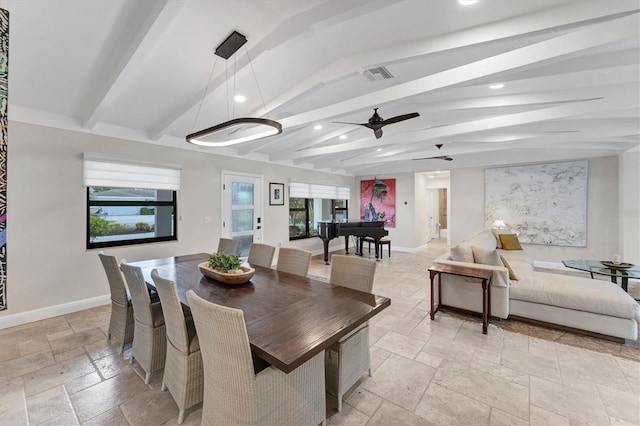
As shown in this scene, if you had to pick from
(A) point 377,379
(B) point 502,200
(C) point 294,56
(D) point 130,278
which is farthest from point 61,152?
(B) point 502,200

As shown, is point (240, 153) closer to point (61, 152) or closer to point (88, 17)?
point (61, 152)

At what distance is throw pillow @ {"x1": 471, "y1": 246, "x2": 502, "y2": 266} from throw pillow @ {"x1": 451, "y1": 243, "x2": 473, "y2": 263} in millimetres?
68

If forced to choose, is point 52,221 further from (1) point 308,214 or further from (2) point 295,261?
(1) point 308,214

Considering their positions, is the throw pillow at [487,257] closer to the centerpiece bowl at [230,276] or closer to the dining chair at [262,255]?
the dining chair at [262,255]

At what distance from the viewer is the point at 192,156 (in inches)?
183

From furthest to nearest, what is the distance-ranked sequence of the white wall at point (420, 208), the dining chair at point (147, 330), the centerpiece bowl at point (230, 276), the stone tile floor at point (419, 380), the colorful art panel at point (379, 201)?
the colorful art panel at point (379, 201) < the white wall at point (420, 208) < the centerpiece bowl at point (230, 276) < the dining chair at point (147, 330) < the stone tile floor at point (419, 380)

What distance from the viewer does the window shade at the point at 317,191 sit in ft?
21.8

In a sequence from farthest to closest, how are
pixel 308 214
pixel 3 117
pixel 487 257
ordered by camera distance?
pixel 308 214 < pixel 487 257 < pixel 3 117

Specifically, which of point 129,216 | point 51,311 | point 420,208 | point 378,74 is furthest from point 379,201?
point 51,311

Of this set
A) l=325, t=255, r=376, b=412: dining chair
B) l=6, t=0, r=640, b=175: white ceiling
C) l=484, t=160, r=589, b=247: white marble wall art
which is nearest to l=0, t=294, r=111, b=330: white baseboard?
l=6, t=0, r=640, b=175: white ceiling

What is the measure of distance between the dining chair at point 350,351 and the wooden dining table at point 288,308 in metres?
0.15

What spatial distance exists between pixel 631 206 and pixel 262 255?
6.79 m

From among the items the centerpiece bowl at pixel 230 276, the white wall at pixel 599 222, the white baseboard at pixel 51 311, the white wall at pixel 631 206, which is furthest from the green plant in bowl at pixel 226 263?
the white wall at pixel 631 206

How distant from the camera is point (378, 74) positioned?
2895mm
